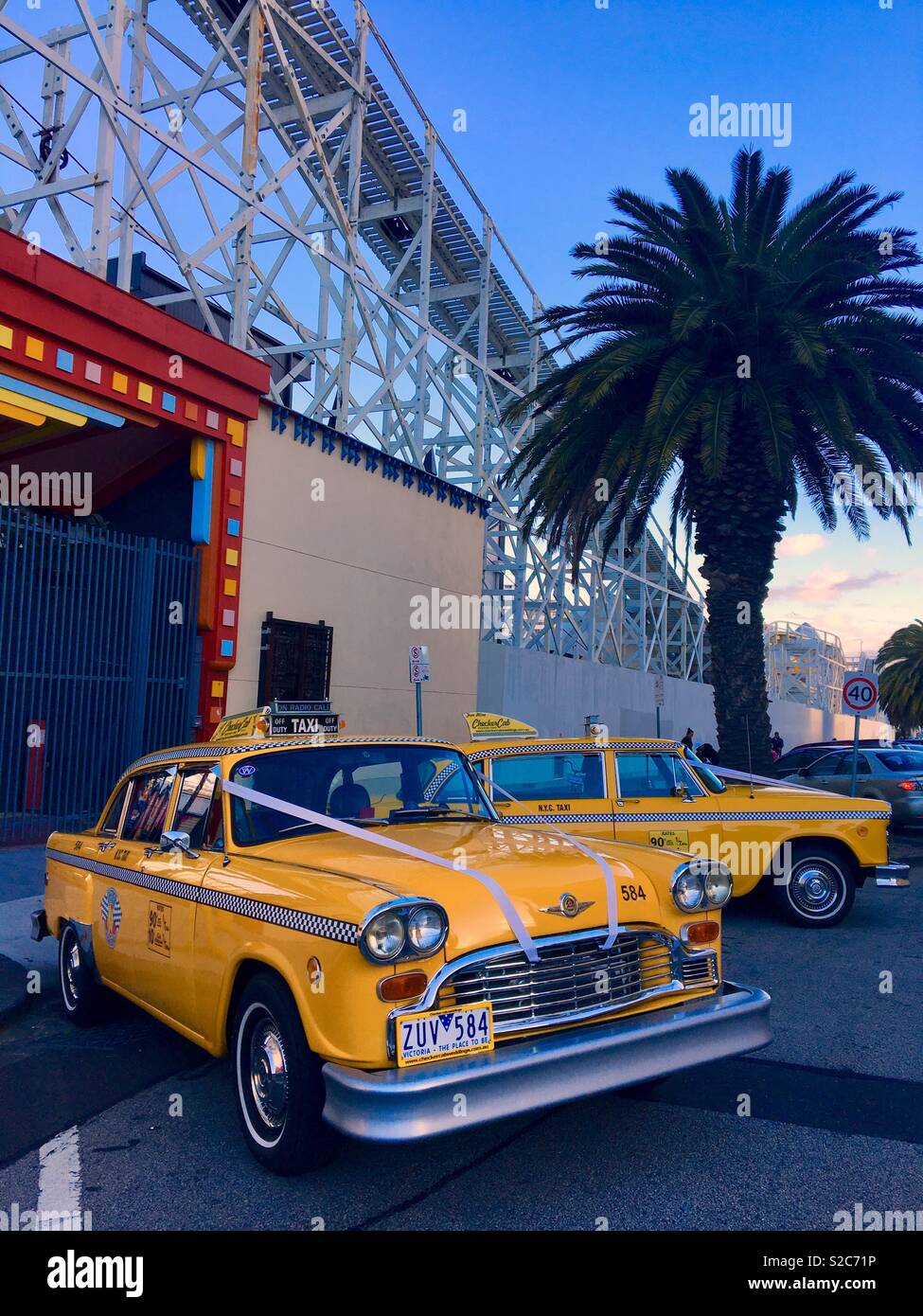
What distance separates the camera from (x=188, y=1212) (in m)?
3.53

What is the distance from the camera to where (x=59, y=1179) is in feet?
12.6

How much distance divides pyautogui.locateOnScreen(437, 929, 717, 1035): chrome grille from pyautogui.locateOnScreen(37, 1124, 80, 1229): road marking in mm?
1508

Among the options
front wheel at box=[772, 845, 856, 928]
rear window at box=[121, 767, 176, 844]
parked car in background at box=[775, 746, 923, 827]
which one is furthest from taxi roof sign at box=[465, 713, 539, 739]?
parked car in background at box=[775, 746, 923, 827]

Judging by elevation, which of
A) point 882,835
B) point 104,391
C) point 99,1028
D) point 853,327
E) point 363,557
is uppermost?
point 853,327

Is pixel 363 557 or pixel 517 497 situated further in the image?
pixel 517 497

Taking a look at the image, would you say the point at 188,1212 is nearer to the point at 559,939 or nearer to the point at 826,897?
the point at 559,939

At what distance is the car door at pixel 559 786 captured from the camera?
337 inches

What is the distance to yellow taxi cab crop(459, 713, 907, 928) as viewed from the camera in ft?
28.3

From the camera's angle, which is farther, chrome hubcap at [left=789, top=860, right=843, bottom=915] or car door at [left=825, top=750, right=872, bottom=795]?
car door at [left=825, top=750, right=872, bottom=795]

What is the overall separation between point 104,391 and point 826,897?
908 cm

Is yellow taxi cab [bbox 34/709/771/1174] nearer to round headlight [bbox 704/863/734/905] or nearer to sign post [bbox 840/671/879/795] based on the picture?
round headlight [bbox 704/863/734/905]

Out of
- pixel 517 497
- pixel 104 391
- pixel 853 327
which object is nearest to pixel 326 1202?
pixel 104 391

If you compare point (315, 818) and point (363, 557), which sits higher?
point (363, 557)
